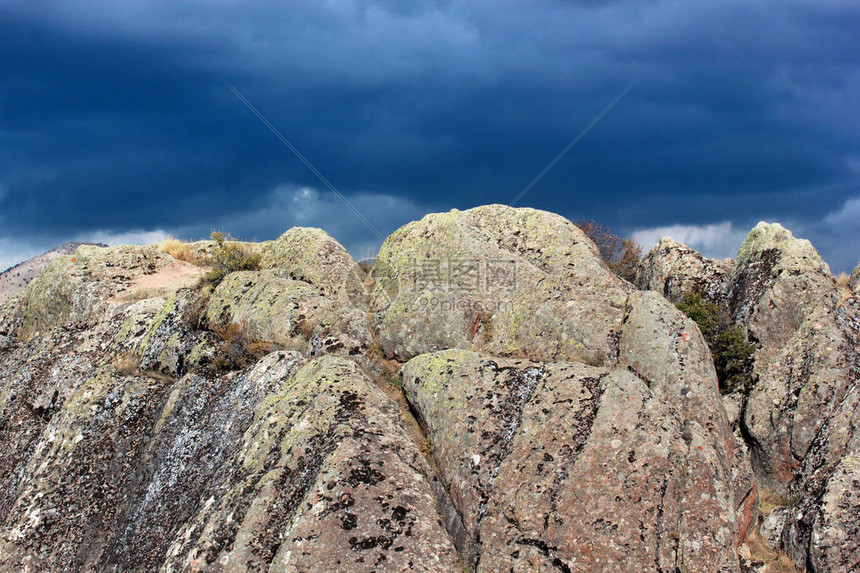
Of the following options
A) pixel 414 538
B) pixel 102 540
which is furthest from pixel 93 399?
pixel 414 538

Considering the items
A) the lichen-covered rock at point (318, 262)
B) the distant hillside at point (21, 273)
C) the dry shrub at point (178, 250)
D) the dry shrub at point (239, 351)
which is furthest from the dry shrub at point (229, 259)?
the distant hillside at point (21, 273)

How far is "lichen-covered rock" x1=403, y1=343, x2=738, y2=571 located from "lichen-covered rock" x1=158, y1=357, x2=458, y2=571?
1.13 m

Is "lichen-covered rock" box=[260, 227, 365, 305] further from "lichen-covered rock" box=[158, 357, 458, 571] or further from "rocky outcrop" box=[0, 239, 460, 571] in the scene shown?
"lichen-covered rock" box=[158, 357, 458, 571]

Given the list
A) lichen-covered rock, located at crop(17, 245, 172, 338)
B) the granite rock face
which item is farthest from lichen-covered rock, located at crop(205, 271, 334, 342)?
lichen-covered rock, located at crop(17, 245, 172, 338)

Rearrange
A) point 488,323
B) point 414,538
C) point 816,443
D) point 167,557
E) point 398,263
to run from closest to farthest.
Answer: point 414,538, point 167,557, point 816,443, point 488,323, point 398,263

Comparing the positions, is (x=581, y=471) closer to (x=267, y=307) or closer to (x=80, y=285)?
(x=267, y=307)

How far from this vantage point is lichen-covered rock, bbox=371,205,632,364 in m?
17.1

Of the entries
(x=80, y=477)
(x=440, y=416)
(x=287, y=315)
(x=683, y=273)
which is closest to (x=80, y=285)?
(x=80, y=477)

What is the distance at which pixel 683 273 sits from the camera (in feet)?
76.7

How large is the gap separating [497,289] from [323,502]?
9.79 metres

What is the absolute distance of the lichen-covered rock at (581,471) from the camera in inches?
464

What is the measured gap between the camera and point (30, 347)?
82.6ft

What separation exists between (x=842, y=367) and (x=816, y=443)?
8.88 feet

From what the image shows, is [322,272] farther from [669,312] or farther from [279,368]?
[669,312]
